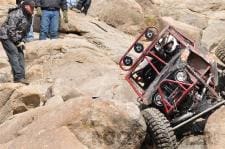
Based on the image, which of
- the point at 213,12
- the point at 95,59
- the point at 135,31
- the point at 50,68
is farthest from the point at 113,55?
the point at 213,12

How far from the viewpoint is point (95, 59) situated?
13523 millimetres

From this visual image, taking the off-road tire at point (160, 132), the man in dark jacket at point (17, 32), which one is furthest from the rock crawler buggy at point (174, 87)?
the man in dark jacket at point (17, 32)

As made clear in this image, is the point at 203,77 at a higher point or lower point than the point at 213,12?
higher

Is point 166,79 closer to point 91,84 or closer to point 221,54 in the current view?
point 91,84

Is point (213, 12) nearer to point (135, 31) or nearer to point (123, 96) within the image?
point (135, 31)

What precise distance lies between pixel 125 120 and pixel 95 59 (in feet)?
17.4

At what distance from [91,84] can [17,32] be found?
167cm

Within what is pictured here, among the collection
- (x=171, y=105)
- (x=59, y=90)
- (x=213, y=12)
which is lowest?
(x=213, y=12)

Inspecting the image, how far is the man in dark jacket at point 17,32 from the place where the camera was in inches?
455

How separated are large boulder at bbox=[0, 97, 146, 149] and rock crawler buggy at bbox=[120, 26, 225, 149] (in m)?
0.56

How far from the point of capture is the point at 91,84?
1152 cm

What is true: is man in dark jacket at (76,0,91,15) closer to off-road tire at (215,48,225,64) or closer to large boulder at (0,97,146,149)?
off-road tire at (215,48,225,64)

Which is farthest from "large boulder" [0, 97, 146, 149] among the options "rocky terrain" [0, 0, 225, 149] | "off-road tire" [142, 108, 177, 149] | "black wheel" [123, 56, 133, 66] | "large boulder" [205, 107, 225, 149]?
"black wheel" [123, 56, 133, 66]

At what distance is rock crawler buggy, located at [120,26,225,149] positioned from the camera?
9047 mm
